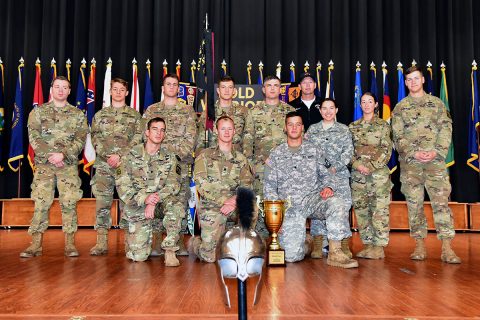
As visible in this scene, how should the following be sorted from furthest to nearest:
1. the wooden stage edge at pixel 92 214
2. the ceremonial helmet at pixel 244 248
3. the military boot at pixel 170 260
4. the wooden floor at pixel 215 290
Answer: the wooden stage edge at pixel 92 214 < the military boot at pixel 170 260 < the wooden floor at pixel 215 290 < the ceremonial helmet at pixel 244 248

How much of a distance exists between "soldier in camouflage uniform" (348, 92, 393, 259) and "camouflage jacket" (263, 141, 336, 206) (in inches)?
18.5

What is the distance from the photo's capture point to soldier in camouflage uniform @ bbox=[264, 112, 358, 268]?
144 inches

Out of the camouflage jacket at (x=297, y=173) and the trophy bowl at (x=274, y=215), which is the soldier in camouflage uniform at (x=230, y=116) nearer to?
the camouflage jacket at (x=297, y=173)

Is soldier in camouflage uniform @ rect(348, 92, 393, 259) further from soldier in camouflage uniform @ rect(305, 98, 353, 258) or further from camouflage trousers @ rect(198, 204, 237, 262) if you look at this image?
camouflage trousers @ rect(198, 204, 237, 262)

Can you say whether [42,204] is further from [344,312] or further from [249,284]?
[344,312]

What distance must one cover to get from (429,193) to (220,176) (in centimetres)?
188

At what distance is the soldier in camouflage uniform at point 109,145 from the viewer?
4.15 m

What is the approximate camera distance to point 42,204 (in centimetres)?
392

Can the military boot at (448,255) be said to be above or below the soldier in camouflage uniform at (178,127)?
below

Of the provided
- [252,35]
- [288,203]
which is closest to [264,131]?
[288,203]

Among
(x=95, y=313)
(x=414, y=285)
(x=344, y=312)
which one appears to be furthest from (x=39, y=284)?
(x=414, y=285)

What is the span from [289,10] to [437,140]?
5294 millimetres

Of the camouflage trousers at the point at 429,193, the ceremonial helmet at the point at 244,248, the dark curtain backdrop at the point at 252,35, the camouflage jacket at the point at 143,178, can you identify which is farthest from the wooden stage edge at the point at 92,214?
the ceremonial helmet at the point at 244,248

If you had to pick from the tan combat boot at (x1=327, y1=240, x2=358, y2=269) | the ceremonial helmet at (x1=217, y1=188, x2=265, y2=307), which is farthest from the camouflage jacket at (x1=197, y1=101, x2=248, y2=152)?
the ceremonial helmet at (x1=217, y1=188, x2=265, y2=307)
